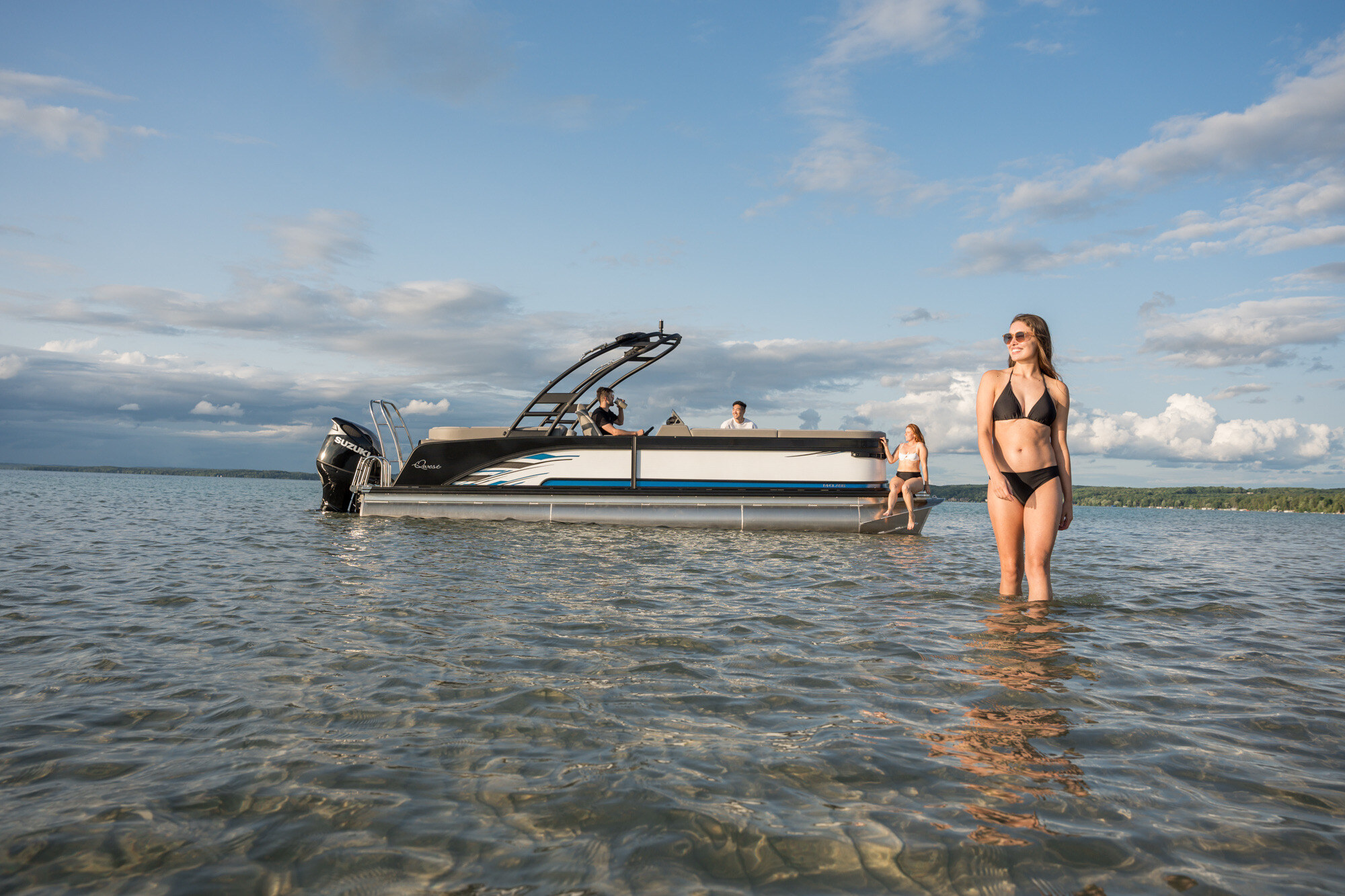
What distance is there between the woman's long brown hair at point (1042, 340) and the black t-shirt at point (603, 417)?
9.07m

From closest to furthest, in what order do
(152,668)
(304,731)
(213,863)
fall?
(213,863), (304,731), (152,668)

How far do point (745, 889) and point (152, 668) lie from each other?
11.1 ft

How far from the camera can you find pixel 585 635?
4340 mm

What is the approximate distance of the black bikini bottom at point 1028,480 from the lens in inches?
180

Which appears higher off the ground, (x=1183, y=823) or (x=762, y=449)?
(x=762, y=449)

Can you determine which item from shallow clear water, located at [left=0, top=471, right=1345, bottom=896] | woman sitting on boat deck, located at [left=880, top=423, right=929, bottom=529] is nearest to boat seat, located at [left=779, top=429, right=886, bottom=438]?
→ woman sitting on boat deck, located at [left=880, top=423, right=929, bottom=529]

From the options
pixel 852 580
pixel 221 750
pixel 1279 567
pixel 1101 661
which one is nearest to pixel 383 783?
pixel 221 750

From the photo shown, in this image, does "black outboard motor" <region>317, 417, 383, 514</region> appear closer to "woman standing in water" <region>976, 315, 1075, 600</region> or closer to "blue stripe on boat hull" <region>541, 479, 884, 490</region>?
"blue stripe on boat hull" <region>541, 479, 884, 490</region>

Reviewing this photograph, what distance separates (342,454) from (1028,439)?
1302 centimetres

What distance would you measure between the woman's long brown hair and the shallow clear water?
1.67 metres

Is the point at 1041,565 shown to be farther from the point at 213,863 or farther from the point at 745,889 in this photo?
the point at 213,863

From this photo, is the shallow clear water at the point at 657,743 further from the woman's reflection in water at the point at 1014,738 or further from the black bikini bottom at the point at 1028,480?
the black bikini bottom at the point at 1028,480

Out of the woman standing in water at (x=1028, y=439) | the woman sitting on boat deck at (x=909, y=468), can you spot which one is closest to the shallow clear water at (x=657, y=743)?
the woman standing in water at (x=1028, y=439)

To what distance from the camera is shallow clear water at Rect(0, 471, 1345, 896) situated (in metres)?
1.86
